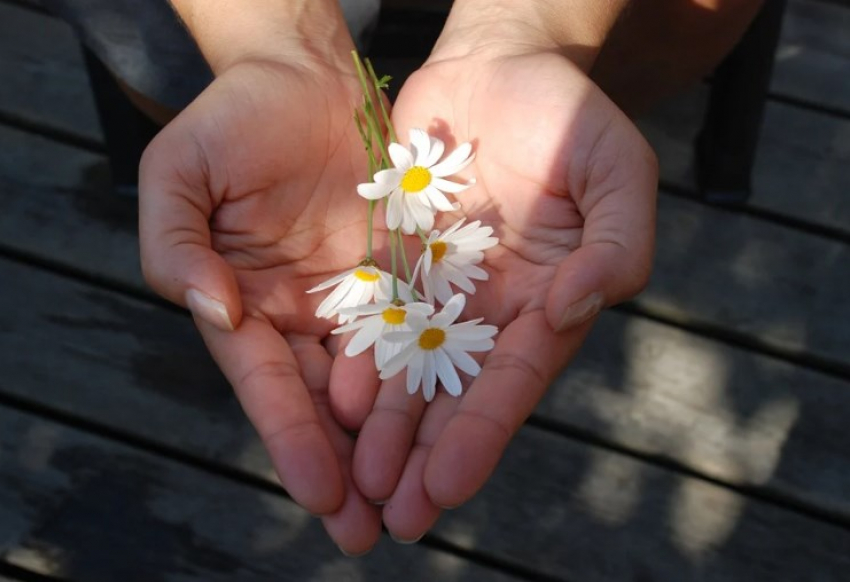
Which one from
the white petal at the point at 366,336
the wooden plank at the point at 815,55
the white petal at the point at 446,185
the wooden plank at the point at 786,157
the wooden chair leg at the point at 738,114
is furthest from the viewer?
the wooden plank at the point at 815,55

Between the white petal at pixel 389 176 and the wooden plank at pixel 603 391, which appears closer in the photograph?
the white petal at pixel 389 176

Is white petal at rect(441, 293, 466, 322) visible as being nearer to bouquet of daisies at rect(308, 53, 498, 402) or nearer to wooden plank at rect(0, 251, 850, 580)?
bouquet of daisies at rect(308, 53, 498, 402)

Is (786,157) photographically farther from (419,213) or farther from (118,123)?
(118,123)

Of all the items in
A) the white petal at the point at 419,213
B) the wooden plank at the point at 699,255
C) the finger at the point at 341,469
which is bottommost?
the wooden plank at the point at 699,255

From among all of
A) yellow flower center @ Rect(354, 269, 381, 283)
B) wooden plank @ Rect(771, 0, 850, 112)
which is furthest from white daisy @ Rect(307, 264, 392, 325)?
wooden plank @ Rect(771, 0, 850, 112)

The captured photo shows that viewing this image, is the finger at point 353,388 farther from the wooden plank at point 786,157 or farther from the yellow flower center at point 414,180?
the wooden plank at point 786,157

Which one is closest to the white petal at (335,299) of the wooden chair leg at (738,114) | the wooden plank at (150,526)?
the wooden plank at (150,526)

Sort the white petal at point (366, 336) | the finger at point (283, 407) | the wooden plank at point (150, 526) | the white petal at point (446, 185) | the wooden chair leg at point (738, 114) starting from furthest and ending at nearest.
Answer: the wooden chair leg at point (738, 114), the wooden plank at point (150, 526), the white petal at point (446, 185), the white petal at point (366, 336), the finger at point (283, 407)
